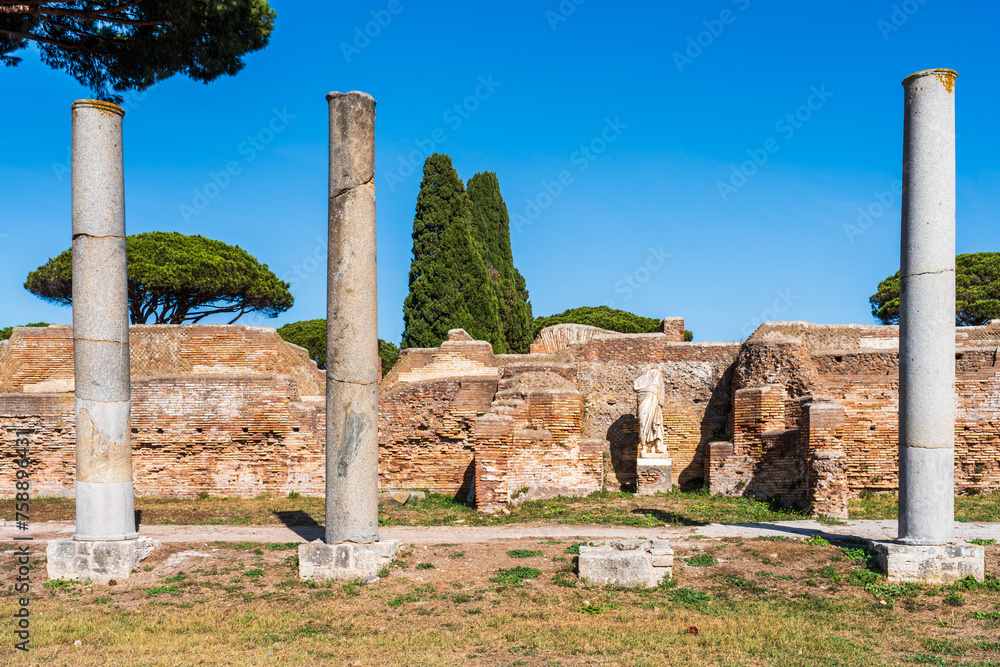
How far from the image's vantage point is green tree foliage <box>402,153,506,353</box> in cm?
2591

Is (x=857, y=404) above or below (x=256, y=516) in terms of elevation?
above

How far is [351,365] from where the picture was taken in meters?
8.13

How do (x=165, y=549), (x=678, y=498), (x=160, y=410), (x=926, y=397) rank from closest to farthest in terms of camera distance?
1. (x=926, y=397)
2. (x=165, y=549)
3. (x=678, y=498)
4. (x=160, y=410)

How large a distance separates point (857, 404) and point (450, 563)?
9052 mm

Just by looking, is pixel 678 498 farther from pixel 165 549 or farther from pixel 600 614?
pixel 165 549

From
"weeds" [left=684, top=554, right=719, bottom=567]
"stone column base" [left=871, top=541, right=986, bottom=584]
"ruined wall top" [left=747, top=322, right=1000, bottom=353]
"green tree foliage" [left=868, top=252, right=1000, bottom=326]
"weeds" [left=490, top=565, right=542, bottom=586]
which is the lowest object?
"weeds" [left=490, top=565, right=542, bottom=586]

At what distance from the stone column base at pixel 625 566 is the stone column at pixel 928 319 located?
253 cm

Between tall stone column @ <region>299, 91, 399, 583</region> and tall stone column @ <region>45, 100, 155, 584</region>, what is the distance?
231cm

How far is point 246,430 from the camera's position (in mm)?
14312

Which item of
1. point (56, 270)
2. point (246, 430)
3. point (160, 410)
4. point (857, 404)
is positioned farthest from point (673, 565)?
point (56, 270)

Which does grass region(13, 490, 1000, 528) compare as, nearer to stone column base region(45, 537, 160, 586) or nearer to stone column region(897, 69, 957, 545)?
stone column base region(45, 537, 160, 586)

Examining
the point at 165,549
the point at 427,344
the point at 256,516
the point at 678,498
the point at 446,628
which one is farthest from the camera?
the point at 427,344

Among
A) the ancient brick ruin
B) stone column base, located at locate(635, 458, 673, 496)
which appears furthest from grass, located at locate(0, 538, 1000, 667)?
stone column base, located at locate(635, 458, 673, 496)

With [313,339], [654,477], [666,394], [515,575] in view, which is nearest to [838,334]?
[666,394]
